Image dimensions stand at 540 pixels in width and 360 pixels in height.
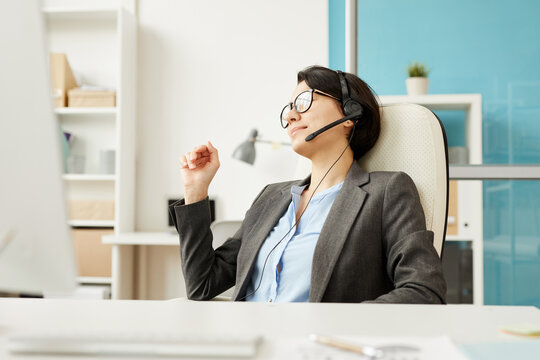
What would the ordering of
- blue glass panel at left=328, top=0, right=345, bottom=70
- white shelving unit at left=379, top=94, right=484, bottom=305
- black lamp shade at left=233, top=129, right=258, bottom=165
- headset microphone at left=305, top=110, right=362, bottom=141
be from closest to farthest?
1. headset microphone at left=305, top=110, right=362, bottom=141
2. white shelving unit at left=379, top=94, right=484, bottom=305
3. blue glass panel at left=328, top=0, right=345, bottom=70
4. black lamp shade at left=233, top=129, right=258, bottom=165

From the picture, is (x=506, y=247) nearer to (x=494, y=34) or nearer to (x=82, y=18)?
(x=494, y=34)

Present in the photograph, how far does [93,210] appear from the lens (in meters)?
3.32

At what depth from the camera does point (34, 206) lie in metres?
0.47

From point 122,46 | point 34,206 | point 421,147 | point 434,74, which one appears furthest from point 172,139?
point 34,206

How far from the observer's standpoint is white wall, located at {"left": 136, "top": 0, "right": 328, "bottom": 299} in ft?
11.2

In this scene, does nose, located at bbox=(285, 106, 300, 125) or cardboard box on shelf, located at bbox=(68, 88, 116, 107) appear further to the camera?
cardboard box on shelf, located at bbox=(68, 88, 116, 107)

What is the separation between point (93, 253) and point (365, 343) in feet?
9.68

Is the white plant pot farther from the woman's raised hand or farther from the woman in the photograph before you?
the woman's raised hand

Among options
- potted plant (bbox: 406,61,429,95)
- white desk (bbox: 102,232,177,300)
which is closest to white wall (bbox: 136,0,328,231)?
white desk (bbox: 102,232,177,300)

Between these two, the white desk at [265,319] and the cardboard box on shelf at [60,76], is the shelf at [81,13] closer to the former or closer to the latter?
the cardboard box on shelf at [60,76]

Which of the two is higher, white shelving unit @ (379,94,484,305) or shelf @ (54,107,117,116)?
shelf @ (54,107,117,116)

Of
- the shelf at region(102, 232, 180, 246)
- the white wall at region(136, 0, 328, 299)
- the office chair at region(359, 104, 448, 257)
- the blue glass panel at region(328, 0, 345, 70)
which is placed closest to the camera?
the office chair at region(359, 104, 448, 257)

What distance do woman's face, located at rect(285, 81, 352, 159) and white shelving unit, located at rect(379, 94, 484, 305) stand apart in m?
0.61

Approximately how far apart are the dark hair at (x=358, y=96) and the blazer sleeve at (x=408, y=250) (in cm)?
19
